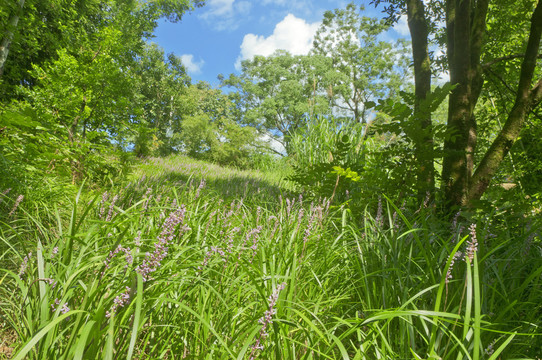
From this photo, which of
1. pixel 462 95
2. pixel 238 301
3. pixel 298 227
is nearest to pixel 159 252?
pixel 238 301

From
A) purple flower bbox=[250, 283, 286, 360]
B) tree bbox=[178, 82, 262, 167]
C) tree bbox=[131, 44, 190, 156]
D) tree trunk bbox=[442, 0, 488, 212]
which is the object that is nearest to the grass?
purple flower bbox=[250, 283, 286, 360]

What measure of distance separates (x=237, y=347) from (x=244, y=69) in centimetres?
3079

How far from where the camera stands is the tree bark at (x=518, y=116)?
2994mm

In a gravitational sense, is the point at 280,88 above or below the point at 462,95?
above

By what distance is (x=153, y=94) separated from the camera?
2416cm

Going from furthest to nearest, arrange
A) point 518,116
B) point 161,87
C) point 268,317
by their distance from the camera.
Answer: point 161,87, point 518,116, point 268,317

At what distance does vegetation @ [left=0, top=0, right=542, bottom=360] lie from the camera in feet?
3.63

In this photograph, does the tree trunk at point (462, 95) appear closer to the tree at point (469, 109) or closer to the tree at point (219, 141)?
the tree at point (469, 109)

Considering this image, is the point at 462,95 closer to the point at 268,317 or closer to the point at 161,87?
the point at 268,317

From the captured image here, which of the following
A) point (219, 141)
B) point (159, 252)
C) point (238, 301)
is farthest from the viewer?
point (219, 141)

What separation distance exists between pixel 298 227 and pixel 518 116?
2822 mm

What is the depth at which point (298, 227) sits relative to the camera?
197cm

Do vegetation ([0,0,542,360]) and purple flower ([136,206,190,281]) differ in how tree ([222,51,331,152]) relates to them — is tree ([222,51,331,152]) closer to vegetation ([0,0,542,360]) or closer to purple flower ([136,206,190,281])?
vegetation ([0,0,542,360])

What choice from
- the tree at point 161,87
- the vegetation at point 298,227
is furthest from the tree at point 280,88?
the vegetation at point 298,227
